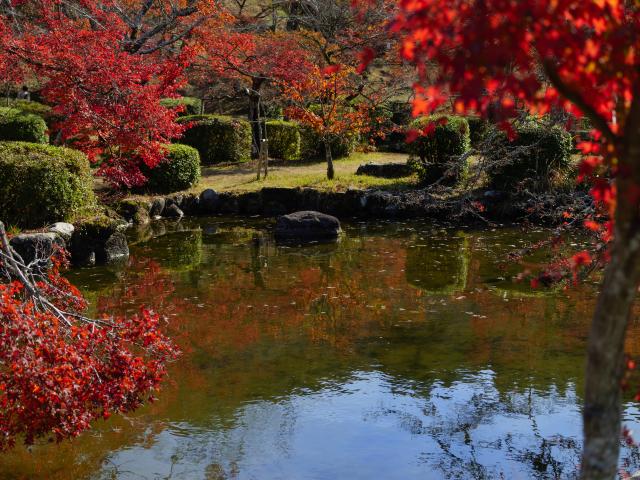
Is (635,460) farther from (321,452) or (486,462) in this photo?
(321,452)

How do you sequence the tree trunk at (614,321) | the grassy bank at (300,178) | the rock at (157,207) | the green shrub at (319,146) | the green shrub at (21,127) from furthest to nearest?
the green shrub at (319,146)
the green shrub at (21,127)
the grassy bank at (300,178)
the rock at (157,207)
the tree trunk at (614,321)

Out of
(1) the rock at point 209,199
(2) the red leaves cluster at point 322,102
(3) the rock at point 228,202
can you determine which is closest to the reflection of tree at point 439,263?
(2) the red leaves cluster at point 322,102

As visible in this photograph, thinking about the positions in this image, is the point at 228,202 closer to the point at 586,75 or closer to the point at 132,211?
the point at 132,211

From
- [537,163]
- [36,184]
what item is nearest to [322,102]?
[537,163]

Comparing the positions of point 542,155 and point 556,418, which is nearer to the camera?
point 556,418

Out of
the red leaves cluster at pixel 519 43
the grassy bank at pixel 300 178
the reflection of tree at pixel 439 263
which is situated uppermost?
the red leaves cluster at pixel 519 43

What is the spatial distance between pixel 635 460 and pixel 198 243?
973 cm

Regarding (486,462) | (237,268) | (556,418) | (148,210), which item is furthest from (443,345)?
(148,210)

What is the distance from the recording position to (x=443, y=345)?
8.27m

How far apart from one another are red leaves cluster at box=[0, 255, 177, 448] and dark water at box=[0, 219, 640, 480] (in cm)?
79

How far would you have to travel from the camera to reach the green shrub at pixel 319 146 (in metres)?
20.4

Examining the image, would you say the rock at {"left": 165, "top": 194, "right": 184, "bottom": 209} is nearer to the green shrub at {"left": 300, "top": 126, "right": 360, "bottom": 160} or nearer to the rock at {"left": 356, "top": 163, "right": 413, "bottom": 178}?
the rock at {"left": 356, "top": 163, "right": 413, "bottom": 178}

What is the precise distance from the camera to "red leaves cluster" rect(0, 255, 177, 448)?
189 inches

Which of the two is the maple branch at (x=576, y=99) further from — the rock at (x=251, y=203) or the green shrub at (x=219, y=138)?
the green shrub at (x=219, y=138)
